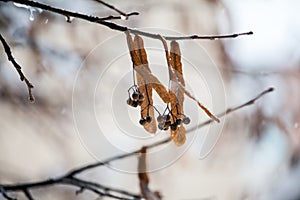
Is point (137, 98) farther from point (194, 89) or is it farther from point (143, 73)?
point (194, 89)

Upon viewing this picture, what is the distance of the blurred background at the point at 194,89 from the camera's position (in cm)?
111

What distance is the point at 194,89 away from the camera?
84 cm

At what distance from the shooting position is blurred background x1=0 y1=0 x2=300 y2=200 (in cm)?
111

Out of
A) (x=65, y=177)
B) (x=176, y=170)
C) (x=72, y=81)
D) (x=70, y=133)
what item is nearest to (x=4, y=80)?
(x=72, y=81)

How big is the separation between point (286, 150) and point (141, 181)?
1.10m

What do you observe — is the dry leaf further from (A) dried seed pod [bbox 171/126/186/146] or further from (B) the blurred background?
(B) the blurred background

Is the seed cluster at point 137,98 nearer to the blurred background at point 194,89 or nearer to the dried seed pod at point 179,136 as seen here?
the dried seed pod at point 179,136

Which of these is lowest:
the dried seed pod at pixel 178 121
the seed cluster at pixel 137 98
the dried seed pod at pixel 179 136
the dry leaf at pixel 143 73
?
the dried seed pod at pixel 179 136

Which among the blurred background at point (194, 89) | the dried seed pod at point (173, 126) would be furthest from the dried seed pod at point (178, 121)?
the blurred background at point (194, 89)

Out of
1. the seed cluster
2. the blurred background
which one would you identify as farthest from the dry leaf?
the blurred background

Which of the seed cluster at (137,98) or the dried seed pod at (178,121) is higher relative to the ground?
the seed cluster at (137,98)

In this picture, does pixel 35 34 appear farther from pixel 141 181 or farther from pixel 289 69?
pixel 289 69

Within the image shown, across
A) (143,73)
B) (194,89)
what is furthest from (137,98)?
(194,89)

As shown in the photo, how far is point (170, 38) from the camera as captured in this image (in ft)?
1.21
